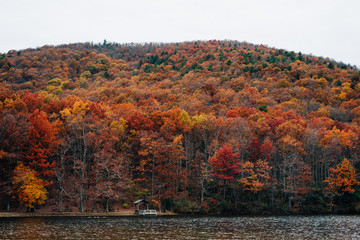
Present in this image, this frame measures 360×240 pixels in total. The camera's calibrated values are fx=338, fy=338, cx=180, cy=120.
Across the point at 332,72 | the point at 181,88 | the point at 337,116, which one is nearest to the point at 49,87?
the point at 181,88

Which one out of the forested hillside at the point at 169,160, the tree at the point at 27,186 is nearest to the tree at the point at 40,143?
the forested hillside at the point at 169,160

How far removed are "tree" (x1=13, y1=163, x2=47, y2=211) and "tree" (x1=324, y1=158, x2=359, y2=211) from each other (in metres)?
50.6

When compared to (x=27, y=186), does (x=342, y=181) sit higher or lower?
higher

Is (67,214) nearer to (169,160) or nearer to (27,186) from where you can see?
(27,186)

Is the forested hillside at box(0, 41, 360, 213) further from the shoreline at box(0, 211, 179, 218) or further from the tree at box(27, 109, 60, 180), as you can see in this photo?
the shoreline at box(0, 211, 179, 218)

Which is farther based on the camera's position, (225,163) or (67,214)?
(225,163)

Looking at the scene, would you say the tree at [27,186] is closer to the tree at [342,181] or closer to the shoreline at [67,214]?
the shoreline at [67,214]

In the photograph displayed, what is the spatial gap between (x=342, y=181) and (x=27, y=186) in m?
54.4

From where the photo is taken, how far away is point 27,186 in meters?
53.1

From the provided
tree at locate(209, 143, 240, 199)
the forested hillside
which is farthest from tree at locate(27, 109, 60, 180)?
tree at locate(209, 143, 240, 199)

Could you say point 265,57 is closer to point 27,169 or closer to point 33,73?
point 33,73

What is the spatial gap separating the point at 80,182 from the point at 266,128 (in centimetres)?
3820

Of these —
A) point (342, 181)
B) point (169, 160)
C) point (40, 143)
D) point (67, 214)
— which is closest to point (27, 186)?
point (40, 143)

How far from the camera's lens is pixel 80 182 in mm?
59844
